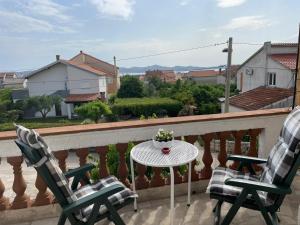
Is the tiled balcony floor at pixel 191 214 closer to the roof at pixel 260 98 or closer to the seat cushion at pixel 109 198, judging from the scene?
the seat cushion at pixel 109 198

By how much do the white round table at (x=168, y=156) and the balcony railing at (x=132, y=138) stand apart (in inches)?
7.0

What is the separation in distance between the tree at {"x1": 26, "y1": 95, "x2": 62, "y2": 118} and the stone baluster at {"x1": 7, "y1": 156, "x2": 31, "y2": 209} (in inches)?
956

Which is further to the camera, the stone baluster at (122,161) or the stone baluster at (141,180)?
the stone baluster at (141,180)

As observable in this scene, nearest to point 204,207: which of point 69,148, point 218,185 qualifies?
point 218,185

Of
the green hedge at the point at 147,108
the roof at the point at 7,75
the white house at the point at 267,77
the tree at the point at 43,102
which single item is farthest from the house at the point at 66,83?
the roof at the point at 7,75

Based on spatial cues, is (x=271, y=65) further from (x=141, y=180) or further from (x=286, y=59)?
(x=141, y=180)

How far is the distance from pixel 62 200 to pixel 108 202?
0.28m

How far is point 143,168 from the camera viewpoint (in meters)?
2.57

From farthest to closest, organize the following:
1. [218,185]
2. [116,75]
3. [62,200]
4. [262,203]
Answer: [116,75] < [218,185] < [262,203] < [62,200]

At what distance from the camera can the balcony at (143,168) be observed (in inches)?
90.0

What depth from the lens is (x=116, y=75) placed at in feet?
108

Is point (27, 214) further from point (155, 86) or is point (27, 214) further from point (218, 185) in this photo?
point (155, 86)

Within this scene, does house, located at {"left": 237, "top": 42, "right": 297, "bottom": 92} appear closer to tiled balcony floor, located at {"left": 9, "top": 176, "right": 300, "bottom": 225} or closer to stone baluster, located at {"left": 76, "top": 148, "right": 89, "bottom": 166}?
tiled balcony floor, located at {"left": 9, "top": 176, "right": 300, "bottom": 225}

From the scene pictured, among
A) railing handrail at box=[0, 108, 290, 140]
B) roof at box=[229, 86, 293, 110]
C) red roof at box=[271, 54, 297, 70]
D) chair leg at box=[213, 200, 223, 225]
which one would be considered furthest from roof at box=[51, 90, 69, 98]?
chair leg at box=[213, 200, 223, 225]
